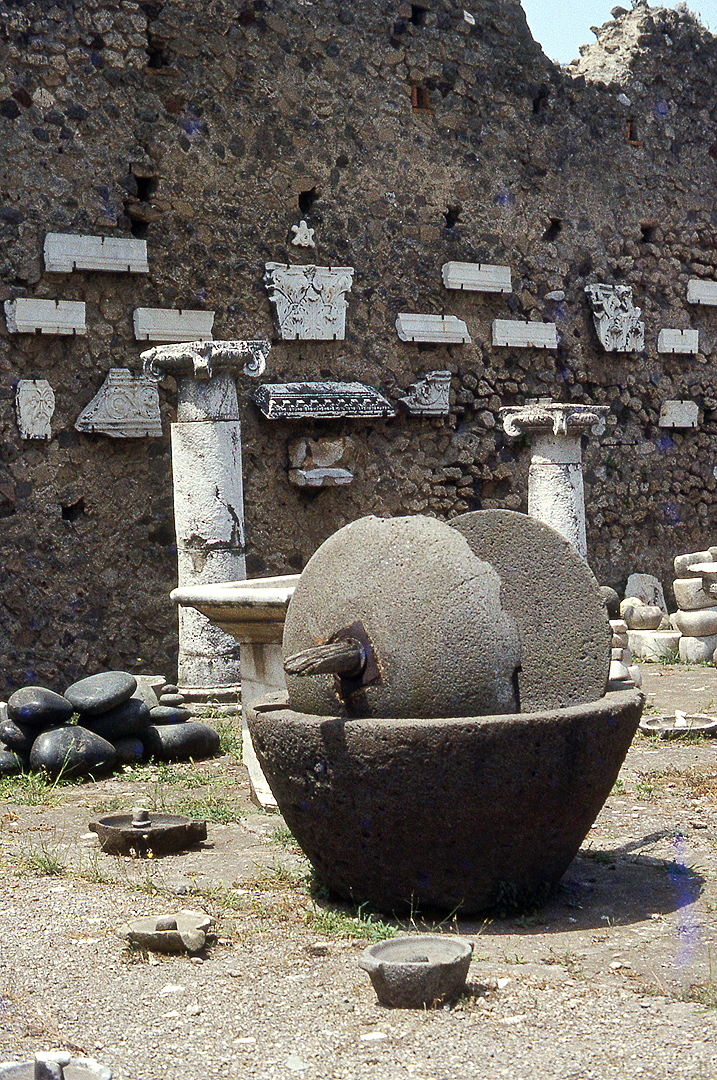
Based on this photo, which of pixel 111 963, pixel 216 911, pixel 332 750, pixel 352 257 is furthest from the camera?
pixel 352 257

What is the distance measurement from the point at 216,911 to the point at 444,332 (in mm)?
7099

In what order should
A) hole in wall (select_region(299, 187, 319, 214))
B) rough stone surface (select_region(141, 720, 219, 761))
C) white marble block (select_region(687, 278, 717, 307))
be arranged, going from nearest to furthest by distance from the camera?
rough stone surface (select_region(141, 720, 219, 761)) → hole in wall (select_region(299, 187, 319, 214)) → white marble block (select_region(687, 278, 717, 307))

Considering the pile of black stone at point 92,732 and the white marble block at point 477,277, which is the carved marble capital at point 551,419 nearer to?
the white marble block at point 477,277

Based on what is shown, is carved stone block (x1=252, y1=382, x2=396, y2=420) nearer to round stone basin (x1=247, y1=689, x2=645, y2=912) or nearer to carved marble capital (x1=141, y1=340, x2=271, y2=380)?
carved marble capital (x1=141, y1=340, x2=271, y2=380)

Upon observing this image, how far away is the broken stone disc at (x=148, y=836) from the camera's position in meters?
4.35

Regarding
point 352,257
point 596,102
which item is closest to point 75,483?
point 352,257

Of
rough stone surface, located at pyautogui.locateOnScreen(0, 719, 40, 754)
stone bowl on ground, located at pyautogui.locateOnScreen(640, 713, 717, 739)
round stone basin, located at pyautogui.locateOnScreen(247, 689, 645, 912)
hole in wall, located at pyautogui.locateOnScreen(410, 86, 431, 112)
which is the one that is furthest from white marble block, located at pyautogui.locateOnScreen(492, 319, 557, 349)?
round stone basin, located at pyautogui.locateOnScreen(247, 689, 645, 912)

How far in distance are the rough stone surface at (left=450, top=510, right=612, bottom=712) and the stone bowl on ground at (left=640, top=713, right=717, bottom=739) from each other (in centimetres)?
262

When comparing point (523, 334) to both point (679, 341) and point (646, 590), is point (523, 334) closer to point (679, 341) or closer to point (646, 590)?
point (679, 341)

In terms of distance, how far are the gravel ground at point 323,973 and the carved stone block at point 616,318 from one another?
7200 millimetres

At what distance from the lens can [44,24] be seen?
8180mm

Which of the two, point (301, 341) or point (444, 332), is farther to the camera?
point (444, 332)

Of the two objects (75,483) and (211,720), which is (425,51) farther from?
(211,720)

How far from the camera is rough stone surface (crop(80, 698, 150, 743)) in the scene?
600 centimetres
